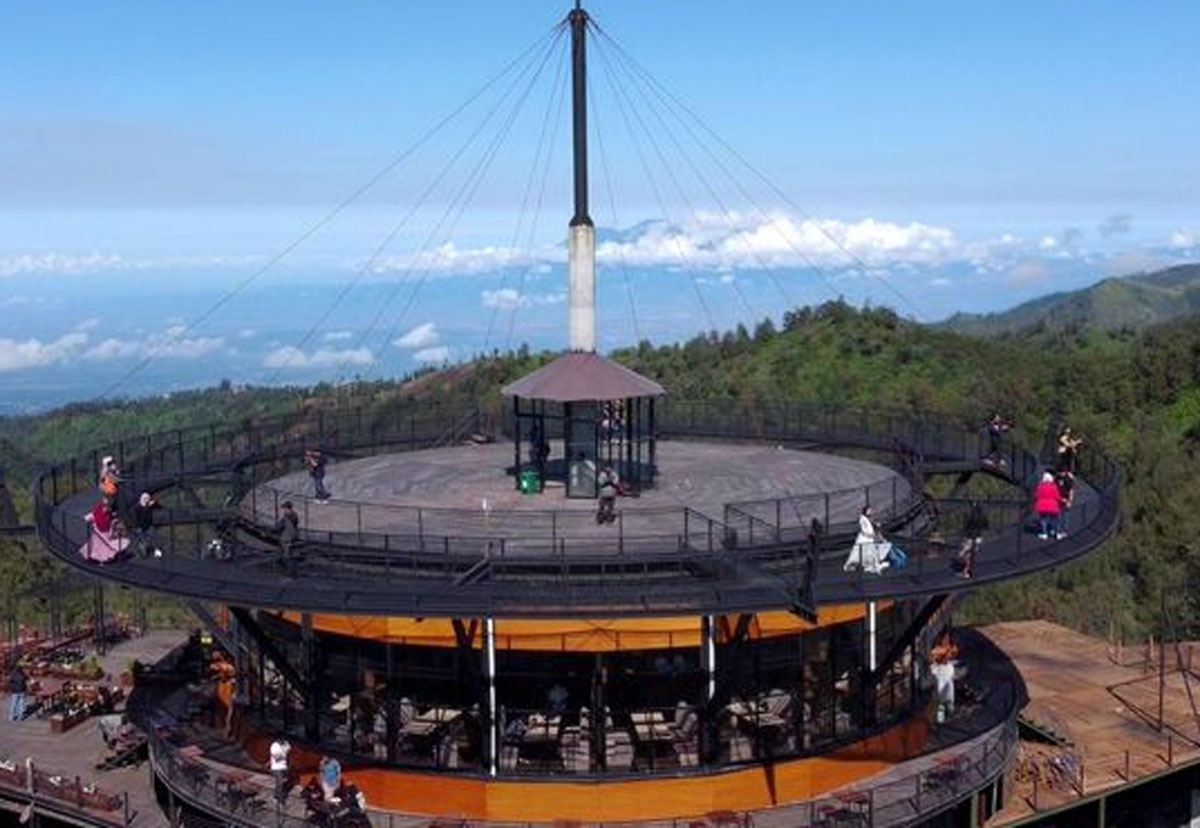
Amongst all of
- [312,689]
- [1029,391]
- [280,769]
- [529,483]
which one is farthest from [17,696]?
[1029,391]

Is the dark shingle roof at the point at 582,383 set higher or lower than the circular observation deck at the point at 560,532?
higher

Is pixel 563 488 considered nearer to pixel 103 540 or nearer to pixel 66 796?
pixel 103 540

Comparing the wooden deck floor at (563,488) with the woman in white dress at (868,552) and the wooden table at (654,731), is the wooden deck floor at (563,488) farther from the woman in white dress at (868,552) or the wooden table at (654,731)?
the wooden table at (654,731)

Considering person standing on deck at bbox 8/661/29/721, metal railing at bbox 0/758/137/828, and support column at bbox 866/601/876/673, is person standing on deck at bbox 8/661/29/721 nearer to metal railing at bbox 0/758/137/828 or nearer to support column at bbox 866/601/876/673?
metal railing at bbox 0/758/137/828

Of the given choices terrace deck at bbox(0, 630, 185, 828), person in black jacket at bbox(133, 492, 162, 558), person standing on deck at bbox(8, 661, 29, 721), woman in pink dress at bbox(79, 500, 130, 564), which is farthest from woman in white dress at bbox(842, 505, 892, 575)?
person standing on deck at bbox(8, 661, 29, 721)

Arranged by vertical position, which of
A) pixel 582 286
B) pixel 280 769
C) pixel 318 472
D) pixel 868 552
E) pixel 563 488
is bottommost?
pixel 280 769

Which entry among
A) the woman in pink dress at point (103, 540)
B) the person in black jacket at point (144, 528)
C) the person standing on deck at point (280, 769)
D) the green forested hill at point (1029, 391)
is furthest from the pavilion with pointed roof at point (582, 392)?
the green forested hill at point (1029, 391)
